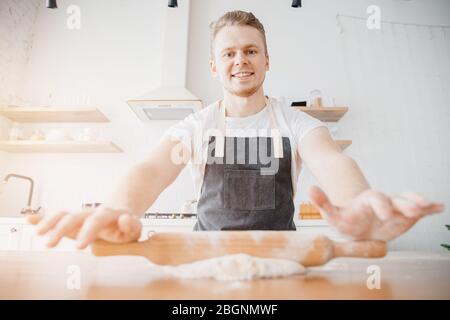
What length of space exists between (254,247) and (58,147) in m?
2.16

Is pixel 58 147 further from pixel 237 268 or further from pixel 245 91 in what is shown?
pixel 237 268

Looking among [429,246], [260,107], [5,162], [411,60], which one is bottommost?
[429,246]

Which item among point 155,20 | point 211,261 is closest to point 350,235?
point 211,261

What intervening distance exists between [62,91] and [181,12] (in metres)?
1.03

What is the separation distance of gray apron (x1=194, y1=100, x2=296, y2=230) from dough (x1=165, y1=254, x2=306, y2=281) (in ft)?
1.39

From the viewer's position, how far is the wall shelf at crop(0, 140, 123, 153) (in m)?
2.19

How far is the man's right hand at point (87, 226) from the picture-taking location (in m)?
0.38

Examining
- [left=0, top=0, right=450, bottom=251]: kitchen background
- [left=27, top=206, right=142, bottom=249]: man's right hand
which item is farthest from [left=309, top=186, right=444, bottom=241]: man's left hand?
[left=0, top=0, right=450, bottom=251]: kitchen background

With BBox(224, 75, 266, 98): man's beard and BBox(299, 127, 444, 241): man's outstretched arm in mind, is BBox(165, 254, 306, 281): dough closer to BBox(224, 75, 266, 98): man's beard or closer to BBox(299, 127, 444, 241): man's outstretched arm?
BBox(299, 127, 444, 241): man's outstretched arm

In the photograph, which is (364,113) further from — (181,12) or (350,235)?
(350,235)

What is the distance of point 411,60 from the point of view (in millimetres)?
2643

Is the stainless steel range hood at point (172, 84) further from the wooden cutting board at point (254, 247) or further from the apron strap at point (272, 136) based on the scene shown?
the wooden cutting board at point (254, 247)

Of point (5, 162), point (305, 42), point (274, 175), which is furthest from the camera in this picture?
point (305, 42)

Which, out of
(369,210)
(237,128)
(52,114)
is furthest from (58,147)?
(369,210)
